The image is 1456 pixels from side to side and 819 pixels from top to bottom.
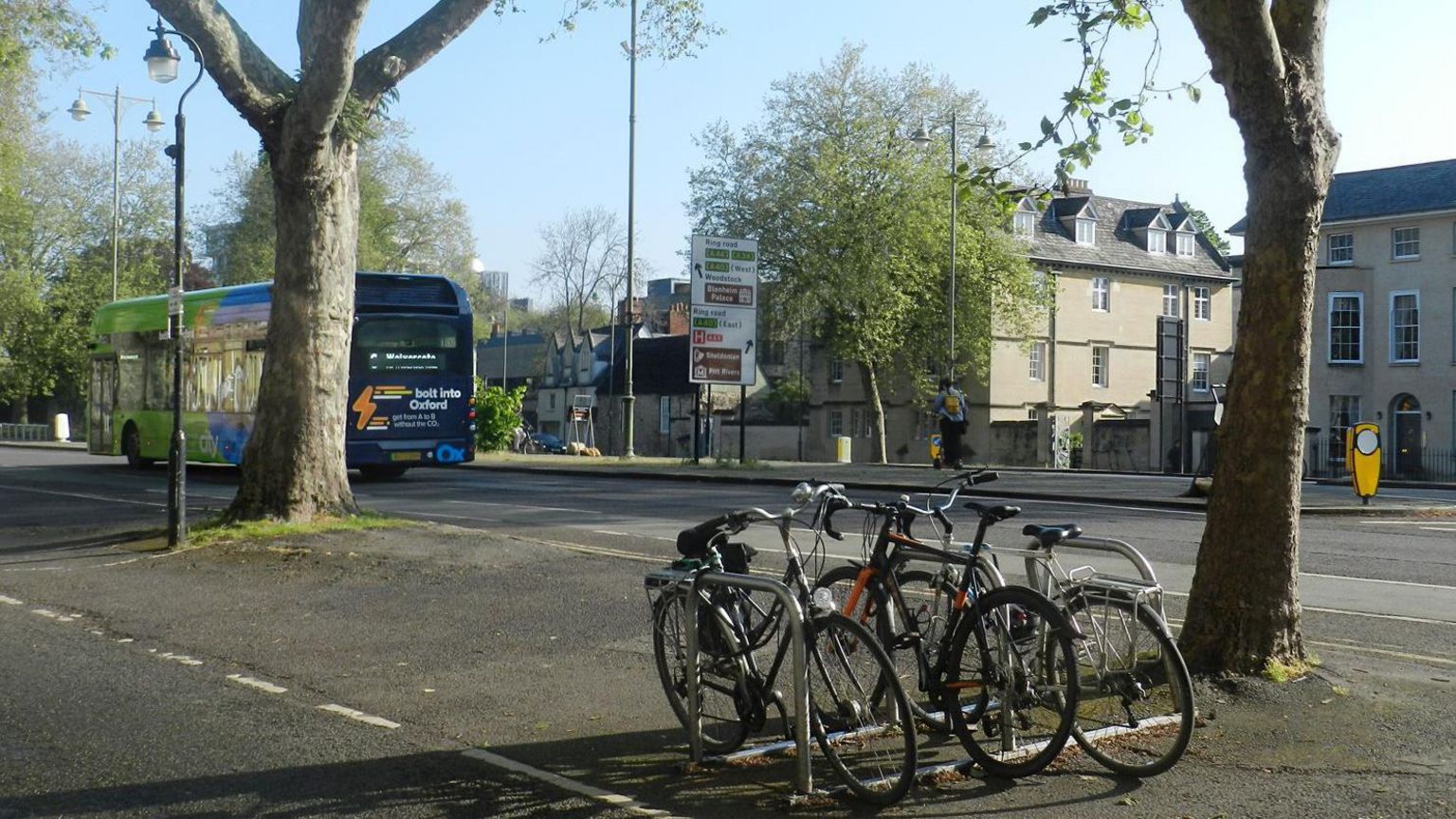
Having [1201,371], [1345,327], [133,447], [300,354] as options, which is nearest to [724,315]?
[133,447]

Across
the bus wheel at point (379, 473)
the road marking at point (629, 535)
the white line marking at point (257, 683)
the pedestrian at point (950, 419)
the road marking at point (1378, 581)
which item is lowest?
the white line marking at point (257, 683)

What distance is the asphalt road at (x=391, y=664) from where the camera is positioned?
5.58m

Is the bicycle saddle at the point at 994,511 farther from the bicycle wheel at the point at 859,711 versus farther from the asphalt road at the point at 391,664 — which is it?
the asphalt road at the point at 391,664

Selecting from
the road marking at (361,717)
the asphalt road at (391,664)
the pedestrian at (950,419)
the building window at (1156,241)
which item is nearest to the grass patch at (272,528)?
the asphalt road at (391,664)

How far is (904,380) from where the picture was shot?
62.7 metres

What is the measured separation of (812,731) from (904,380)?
57.6m

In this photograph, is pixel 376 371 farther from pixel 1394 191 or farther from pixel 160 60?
pixel 1394 191

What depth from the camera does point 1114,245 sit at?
67062 millimetres

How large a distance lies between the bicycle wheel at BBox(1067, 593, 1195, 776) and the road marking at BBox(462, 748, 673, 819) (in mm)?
1783

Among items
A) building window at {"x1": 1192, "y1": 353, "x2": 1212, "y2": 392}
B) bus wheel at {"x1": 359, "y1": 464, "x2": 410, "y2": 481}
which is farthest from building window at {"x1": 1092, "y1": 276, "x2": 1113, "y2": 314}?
bus wheel at {"x1": 359, "y1": 464, "x2": 410, "y2": 481}

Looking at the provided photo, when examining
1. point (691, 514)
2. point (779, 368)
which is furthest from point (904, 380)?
point (691, 514)

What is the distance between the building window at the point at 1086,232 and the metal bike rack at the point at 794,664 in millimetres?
62230

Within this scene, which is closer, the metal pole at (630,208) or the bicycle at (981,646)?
the bicycle at (981,646)

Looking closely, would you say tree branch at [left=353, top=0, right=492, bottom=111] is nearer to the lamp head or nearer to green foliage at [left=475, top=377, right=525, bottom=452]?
the lamp head
